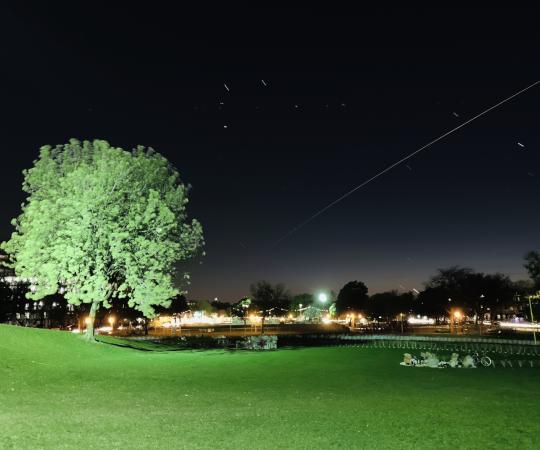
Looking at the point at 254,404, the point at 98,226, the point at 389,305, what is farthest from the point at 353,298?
the point at 254,404

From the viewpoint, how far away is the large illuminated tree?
3412cm

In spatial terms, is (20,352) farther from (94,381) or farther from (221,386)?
(221,386)

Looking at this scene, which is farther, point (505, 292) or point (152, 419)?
point (505, 292)

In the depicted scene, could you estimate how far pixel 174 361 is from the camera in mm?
31125

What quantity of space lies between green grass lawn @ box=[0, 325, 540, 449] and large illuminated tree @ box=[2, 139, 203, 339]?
20.7ft

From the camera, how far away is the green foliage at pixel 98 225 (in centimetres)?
3412

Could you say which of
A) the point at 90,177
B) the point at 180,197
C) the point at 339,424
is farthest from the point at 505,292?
the point at 339,424

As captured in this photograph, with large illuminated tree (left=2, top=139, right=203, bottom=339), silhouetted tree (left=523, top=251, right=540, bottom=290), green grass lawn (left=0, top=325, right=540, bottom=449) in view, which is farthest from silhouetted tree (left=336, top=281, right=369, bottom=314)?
green grass lawn (left=0, top=325, right=540, bottom=449)

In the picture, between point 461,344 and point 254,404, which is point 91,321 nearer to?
→ point 254,404

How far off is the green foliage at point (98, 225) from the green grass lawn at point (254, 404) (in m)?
6.38

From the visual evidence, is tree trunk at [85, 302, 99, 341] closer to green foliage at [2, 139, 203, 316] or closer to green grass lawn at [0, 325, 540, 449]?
green foliage at [2, 139, 203, 316]

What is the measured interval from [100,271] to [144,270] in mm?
3504

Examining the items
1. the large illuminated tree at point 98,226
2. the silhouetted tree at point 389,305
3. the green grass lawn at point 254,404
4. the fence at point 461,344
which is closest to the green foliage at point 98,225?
the large illuminated tree at point 98,226

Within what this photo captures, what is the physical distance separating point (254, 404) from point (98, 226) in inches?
898
